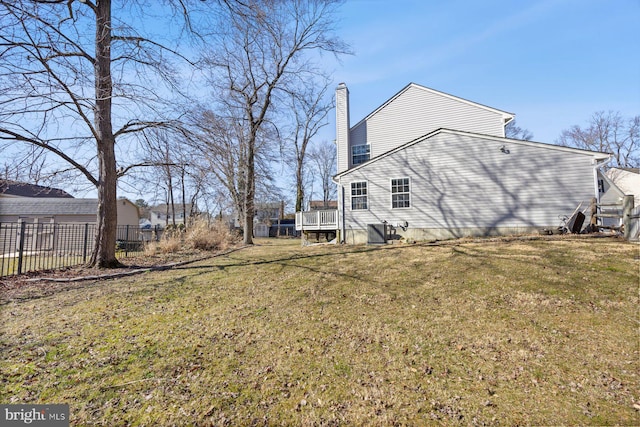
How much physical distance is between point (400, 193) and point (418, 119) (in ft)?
20.9

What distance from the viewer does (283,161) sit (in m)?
22.9

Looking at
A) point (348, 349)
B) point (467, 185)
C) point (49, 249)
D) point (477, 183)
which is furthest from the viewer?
point (49, 249)

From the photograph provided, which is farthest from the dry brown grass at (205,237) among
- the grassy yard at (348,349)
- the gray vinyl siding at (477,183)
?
the grassy yard at (348,349)

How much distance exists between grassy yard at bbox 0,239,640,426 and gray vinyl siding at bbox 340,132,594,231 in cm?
530

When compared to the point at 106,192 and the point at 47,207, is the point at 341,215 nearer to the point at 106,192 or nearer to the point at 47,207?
the point at 106,192

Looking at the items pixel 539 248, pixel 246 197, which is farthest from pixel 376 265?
pixel 246 197

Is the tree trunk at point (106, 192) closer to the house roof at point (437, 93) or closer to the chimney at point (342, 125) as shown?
the chimney at point (342, 125)

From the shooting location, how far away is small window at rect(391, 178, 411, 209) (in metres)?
13.1

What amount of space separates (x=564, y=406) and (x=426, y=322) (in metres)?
1.80

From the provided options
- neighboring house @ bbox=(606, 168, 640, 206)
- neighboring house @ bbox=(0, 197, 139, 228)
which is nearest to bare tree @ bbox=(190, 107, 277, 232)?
neighboring house @ bbox=(0, 197, 139, 228)

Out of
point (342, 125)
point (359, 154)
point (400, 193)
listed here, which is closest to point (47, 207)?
point (342, 125)

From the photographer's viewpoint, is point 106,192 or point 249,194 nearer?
point 106,192

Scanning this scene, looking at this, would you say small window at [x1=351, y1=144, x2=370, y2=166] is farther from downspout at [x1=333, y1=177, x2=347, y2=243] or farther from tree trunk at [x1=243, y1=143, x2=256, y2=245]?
tree trunk at [x1=243, y1=143, x2=256, y2=245]

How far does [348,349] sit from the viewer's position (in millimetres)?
3576
